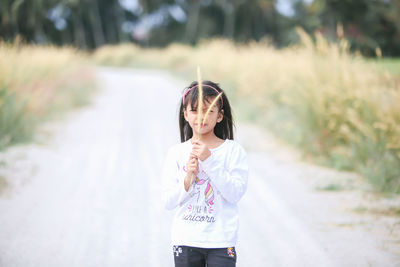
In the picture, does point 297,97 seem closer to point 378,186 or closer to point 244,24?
point 378,186

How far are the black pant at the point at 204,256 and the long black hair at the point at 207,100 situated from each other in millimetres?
626

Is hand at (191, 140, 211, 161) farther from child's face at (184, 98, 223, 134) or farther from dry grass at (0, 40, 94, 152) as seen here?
dry grass at (0, 40, 94, 152)

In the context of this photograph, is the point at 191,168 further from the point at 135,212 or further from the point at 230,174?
the point at 135,212

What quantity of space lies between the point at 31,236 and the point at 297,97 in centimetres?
407

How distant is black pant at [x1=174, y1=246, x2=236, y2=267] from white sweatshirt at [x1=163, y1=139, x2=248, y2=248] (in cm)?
4

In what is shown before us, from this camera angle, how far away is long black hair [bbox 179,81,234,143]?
199cm

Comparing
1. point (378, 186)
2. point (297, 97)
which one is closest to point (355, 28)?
point (297, 97)

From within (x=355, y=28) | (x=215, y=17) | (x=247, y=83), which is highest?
(x=215, y=17)

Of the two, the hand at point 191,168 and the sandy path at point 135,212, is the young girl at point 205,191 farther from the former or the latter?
the sandy path at point 135,212

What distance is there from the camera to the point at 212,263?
6.18 ft

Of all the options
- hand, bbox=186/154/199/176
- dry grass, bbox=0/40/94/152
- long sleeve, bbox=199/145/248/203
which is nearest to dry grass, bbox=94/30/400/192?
long sleeve, bbox=199/145/248/203

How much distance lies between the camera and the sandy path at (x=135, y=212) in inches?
117

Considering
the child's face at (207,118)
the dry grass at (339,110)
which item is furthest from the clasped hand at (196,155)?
the dry grass at (339,110)

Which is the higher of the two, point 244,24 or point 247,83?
point 244,24
